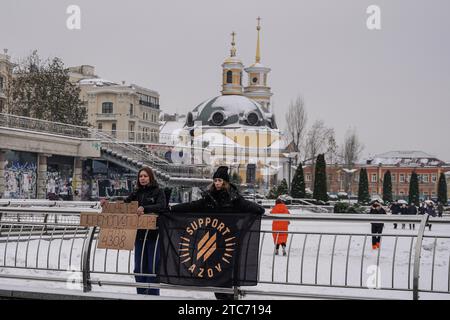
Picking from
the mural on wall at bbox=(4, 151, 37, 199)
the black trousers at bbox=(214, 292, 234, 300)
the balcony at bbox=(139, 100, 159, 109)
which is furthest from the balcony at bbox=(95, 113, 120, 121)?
the black trousers at bbox=(214, 292, 234, 300)

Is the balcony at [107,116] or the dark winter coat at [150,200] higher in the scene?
the balcony at [107,116]

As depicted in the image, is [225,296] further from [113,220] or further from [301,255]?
[113,220]

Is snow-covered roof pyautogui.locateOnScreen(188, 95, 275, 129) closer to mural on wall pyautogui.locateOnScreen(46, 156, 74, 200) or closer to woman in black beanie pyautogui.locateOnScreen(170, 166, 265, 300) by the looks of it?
mural on wall pyautogui.locateOnScreen(46, 156, 74, 200)

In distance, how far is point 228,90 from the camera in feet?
400

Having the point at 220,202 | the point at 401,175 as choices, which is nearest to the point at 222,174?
the point at 220,202

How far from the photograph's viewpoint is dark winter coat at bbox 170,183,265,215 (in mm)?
9375

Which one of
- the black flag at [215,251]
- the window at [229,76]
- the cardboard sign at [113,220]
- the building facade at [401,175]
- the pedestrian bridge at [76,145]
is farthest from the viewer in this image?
the building facade at [401,175]

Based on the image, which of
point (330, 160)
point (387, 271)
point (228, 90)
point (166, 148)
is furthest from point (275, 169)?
point (387, 271)

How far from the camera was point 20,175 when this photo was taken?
129 feet

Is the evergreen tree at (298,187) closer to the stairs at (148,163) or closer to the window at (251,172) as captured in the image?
the stairs at (148,163)

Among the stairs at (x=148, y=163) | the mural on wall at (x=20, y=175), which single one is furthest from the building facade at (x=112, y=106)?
Result: the mural on wall at (x=20, y=175)

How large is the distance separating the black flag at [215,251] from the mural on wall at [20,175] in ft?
99.5

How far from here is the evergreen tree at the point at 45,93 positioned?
54.4 meters

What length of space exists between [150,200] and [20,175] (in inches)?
1214
